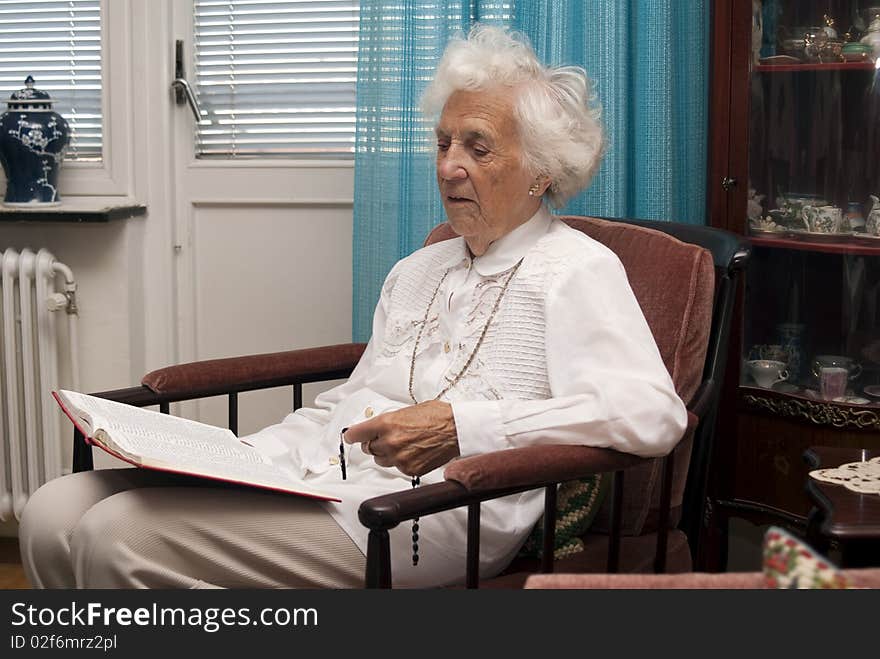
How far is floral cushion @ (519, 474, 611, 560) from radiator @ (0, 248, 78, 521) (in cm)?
154

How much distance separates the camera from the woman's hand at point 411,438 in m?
1.55

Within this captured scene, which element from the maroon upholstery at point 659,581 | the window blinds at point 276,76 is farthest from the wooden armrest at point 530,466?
the window blinds at point 276,76

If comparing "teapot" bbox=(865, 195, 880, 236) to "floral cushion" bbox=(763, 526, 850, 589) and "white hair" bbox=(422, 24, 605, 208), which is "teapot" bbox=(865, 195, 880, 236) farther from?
"floral cushion" bbox=(763, 526, 850, 589)

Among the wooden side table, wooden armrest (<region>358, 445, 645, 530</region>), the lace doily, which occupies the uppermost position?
wooden armrest (<region>358, 445, 645, 530</region>)

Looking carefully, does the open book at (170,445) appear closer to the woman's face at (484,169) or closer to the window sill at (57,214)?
the woman's face at (484,169)

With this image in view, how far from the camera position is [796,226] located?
2.28 m

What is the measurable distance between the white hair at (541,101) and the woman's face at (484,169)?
0.06 feet

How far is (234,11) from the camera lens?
2.75 metres

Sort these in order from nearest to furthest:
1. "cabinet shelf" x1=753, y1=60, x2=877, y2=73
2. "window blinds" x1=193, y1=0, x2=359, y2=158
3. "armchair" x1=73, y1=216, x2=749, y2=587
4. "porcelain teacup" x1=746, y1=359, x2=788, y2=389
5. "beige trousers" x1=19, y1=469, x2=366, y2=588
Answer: "beige trousers" x1=19, y1=469, x2=366, y2=588
"armchair" x1=73, y1=216, x2=749, y2=587
"cabinet shelf" x1=753, y1=60, x2=877, y2=73
"porcelain teacup" x1=746, y1=359, x2=788, y2=389
"window blinds" x1=193, y1=0, x2=359, y2=158

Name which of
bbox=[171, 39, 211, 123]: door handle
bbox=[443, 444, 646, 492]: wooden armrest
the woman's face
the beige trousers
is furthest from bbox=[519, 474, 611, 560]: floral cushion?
bbox=[171, 39, 211, 123]: door handle

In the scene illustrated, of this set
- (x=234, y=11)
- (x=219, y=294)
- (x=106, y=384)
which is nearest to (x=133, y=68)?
(x=234, y=11)

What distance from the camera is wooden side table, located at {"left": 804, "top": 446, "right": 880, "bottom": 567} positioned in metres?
1.36

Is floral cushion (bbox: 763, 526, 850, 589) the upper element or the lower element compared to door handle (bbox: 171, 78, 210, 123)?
lower

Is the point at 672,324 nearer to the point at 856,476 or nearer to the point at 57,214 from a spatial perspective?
the point at 856,476
